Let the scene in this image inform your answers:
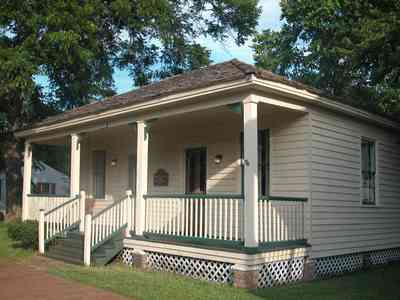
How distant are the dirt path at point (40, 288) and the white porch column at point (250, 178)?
2.54m

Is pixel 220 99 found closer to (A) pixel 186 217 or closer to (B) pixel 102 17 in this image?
(A) pixel 186 217

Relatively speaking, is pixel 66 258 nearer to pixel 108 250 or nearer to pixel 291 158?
pixel 108 250

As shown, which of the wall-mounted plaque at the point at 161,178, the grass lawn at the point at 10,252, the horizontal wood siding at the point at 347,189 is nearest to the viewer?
the horizontal wood siding at the point at 347,189

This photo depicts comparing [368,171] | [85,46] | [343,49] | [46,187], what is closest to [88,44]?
[85,46]

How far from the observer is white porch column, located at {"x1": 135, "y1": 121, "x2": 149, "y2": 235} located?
11.4m

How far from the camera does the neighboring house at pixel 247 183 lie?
9.27 metres

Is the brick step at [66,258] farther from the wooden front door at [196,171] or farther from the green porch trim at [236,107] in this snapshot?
the green porch trim at [236,107]

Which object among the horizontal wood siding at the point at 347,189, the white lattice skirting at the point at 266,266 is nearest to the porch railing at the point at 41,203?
the white lattice skirting at the point at 266,266

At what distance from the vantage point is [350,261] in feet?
38.4

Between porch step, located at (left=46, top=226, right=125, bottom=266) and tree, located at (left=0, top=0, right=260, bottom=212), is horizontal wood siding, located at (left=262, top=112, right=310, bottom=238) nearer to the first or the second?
porch step, located at (left=46, top=226, right=125, bottom=266)

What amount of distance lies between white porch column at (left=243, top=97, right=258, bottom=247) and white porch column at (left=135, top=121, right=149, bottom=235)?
10.8 feet

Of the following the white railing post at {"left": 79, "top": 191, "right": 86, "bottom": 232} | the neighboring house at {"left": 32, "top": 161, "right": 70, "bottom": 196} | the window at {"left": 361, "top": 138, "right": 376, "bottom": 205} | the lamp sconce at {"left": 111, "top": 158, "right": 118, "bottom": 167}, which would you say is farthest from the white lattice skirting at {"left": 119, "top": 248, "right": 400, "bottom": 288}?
the neighboring house at {"left": 32, "top": 161, "right": 70, "bottom": 196}

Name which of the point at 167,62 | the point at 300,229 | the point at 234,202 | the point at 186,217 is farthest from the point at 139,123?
the point at 167,62

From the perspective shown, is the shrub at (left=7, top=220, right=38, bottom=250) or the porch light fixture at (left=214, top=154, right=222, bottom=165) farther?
the shrub at (left=7, top=220, right=38, bottom=250)
